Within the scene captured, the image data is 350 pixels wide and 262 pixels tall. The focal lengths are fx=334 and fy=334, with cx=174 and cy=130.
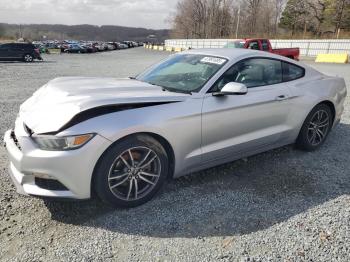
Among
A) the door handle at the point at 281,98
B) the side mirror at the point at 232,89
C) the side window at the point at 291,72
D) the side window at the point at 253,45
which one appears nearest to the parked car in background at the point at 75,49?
the side window at the point at 253,45

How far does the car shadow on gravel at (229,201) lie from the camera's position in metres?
3.03

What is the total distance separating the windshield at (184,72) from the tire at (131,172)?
2.63ft

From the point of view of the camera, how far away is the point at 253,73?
Answer: 410 cm

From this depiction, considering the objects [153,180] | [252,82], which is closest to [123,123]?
[153,180]

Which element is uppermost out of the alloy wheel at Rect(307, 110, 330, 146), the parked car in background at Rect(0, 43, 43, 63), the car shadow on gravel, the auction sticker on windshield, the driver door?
the auction sticker on windshield

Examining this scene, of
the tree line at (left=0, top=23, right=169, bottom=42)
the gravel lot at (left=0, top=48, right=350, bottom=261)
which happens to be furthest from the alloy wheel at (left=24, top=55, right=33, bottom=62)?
the tree line at (left=0, top=23, right=169, bottom=42)

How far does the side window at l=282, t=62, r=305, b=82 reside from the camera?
14.6 feet

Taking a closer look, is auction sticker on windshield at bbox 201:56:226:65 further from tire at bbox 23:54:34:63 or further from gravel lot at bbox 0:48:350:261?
tire at bbox 23:54:34:63

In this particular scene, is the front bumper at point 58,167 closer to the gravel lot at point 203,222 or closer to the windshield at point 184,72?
the gravel lot at point 203,222

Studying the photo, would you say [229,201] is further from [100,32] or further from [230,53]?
[100,32]

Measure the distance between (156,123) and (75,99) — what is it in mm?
784

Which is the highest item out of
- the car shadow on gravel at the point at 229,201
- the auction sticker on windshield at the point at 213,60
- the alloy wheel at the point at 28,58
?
the auction sticker on windshield at the point at 213,60

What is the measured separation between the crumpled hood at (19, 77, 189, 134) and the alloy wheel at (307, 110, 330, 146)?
229 cm

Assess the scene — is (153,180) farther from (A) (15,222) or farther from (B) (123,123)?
(A) (15,222)
